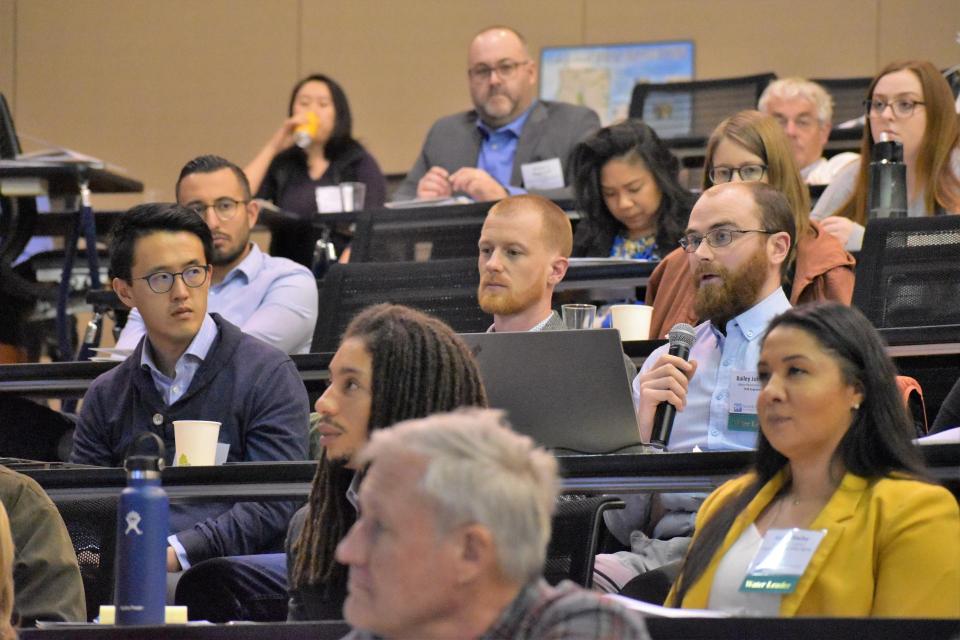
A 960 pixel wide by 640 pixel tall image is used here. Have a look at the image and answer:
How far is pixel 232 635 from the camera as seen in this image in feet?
5.60

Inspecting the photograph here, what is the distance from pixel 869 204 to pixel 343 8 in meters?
4.71

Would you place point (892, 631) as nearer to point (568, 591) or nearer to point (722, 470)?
point (568, 591)

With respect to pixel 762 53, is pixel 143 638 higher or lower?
lower

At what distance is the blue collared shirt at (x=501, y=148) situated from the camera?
564 centimetres

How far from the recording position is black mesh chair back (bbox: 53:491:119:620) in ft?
8.23

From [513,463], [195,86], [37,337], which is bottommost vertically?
[37,337]

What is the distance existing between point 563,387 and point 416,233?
6.25 ft

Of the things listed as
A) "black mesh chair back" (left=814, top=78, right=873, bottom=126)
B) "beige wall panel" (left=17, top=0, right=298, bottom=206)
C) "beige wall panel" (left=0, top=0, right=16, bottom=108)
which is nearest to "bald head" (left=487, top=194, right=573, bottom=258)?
"black mesh chair back" (left=814, top=78, right=873, bottom=126)

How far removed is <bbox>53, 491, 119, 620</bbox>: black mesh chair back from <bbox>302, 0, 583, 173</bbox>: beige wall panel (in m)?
5.63

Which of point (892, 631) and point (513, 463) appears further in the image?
point (892, 631)

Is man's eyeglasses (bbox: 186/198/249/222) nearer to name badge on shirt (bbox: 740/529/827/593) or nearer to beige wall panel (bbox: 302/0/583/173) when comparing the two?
name badge on shirt (bbox: 740/529/827/593)

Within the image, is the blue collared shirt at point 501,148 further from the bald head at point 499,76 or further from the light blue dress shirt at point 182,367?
the light blue dress shirt at point 182,367

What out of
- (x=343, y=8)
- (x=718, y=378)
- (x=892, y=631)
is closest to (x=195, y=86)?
(x=343, y=8)

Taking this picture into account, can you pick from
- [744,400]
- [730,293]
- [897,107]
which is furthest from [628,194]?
[744,400]
